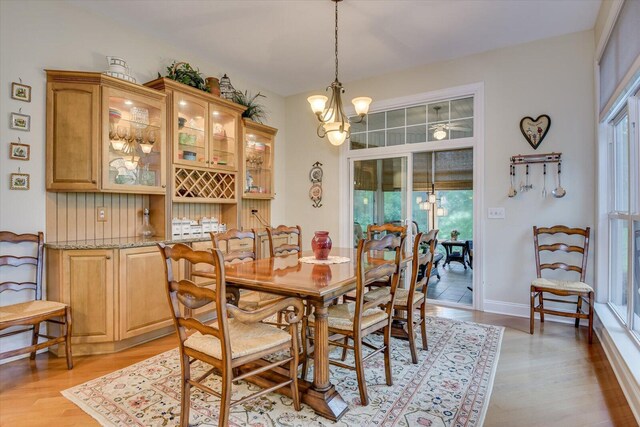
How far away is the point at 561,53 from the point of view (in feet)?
11.8

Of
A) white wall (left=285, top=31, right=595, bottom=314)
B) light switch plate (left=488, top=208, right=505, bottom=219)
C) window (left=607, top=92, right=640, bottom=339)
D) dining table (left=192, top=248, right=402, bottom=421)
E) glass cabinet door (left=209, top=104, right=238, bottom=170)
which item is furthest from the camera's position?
glass cabinet door (left=209, top=104, right=238, bottom=170)

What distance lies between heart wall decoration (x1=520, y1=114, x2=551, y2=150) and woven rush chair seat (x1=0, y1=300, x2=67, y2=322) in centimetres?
459

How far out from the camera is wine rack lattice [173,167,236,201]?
145 inches

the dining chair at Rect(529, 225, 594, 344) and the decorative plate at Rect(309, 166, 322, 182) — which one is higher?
the decorative plate at Rect(309, 166, 322, 182)

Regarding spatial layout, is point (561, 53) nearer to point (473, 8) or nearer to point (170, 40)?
point (473, 8)

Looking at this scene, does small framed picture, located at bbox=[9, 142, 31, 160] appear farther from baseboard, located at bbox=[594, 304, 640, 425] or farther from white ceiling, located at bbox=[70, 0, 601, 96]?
baseboard, located at bbox=[594, 304, 640, 425]

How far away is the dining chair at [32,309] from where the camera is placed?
2373mm

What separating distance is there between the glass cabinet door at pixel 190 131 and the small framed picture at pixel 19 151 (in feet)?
3.79

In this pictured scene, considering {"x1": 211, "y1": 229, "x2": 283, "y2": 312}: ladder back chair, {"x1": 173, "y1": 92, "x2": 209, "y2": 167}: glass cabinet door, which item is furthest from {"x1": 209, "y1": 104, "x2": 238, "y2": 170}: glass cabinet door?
{"x1": 211, "y1": 229, "x2": 283, "y2": 312}: ladder back chair

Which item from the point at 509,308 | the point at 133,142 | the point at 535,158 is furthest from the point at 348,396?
the point at 535,158

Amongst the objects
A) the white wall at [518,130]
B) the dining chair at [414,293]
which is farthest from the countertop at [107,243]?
the white wall at [518,130]

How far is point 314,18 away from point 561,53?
8.50 ft

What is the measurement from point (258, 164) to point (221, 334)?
354 cm

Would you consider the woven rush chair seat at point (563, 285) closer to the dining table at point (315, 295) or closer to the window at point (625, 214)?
the window at point (625, 214)
